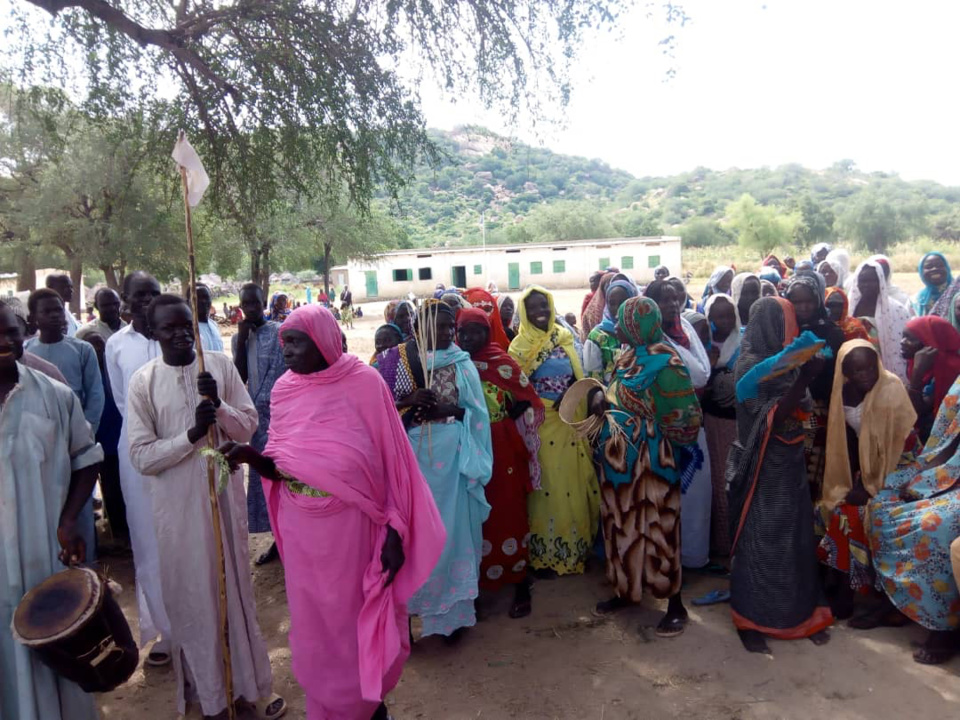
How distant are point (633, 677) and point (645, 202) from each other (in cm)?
11923

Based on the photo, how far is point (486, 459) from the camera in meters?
4.00

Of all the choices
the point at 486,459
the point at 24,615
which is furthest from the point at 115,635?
the point at 486,459

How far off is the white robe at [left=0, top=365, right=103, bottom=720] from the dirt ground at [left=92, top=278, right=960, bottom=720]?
2.84 feet

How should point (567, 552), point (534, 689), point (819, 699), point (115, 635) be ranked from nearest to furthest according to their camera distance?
1. point (115, 635)
2. point (819, 699)
3. point (534, 689)
4. point (567, 552)

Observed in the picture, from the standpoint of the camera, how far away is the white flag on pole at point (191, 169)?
120 inches

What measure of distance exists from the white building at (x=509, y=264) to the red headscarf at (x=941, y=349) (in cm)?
3597

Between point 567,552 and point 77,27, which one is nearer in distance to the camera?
point 567,552

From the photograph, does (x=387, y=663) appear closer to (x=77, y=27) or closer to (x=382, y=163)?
(x=382, y=163)

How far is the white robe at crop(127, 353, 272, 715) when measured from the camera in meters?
3.19

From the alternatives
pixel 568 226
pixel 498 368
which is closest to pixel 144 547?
A: pixel 498 368

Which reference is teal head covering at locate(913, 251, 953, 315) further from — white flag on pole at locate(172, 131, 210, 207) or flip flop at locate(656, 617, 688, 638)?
white flag on pole at locate(172, 131, 210, 207)

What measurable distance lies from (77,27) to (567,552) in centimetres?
677

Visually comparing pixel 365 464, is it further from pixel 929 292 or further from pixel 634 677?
pixel 929 292

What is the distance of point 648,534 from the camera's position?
158 inches
